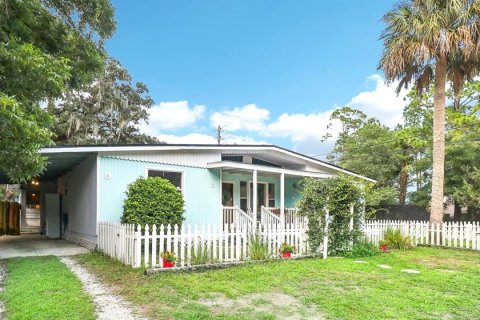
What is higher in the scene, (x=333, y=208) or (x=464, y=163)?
(x=464, y=163)

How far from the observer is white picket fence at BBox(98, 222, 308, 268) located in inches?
316

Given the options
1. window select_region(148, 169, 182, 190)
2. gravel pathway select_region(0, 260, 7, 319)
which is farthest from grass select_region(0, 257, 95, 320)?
window select_region(148, 169, 182, 190)

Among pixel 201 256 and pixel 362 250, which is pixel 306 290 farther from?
pixel 362 250

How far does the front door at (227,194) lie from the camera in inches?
595

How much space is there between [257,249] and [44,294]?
478cm

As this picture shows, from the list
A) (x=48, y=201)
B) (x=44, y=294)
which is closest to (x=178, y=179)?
(x=44, y=294)

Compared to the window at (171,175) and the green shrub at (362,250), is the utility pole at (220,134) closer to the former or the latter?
the window at (171,175)

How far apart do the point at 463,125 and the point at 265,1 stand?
45.7 feet

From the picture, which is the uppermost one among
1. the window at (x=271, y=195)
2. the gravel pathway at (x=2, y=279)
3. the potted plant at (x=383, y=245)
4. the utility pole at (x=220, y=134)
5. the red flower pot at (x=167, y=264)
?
the utility pole at (x=220, y=134)

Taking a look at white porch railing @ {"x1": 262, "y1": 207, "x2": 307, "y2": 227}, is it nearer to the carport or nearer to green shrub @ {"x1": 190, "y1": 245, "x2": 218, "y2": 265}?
green shrub @ {"x1": 190, "y1": 245, "x2": 218, "y2": 265}

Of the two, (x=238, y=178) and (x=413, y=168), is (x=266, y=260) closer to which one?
(x=238, y=178)

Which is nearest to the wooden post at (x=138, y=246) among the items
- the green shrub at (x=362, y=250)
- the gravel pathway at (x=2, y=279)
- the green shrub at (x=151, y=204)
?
the green shrub at (x=151, y=204)

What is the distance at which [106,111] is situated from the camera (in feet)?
97.0

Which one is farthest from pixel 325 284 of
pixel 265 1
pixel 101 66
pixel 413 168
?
pixel 413 168
